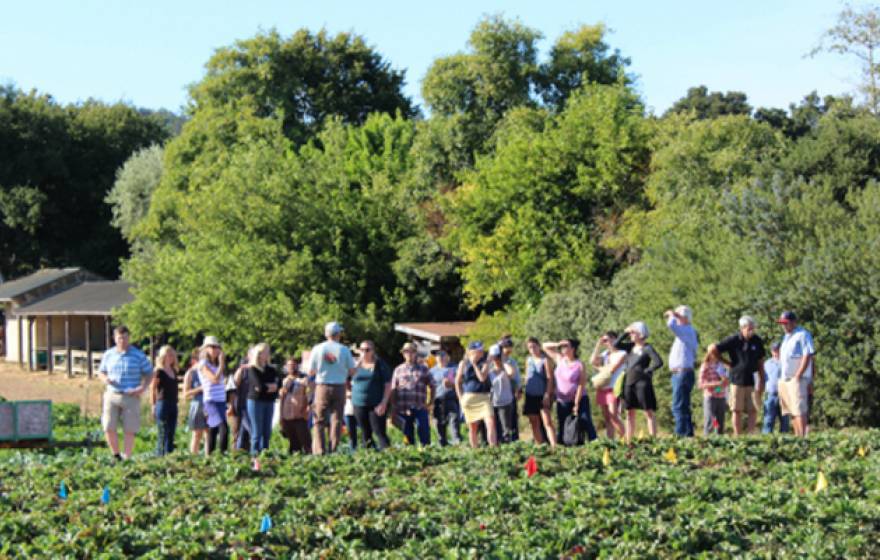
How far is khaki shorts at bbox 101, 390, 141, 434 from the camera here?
14.1 meters

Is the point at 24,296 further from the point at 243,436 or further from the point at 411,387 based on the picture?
the point at 411,387

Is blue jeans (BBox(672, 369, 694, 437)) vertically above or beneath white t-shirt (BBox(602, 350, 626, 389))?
beneath

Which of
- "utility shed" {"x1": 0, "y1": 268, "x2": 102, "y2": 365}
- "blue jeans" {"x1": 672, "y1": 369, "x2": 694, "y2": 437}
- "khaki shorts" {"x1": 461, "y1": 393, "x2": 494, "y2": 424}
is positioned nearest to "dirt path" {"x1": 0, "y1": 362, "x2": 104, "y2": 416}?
"utility shed" {"x1": 0, "y1": 268, "x2": 102, "y2": 365}

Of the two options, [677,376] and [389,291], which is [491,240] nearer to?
[389,291]

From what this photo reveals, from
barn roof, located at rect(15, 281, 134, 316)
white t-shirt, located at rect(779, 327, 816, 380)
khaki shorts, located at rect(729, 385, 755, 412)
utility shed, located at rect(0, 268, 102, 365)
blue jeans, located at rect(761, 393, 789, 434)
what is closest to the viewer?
white t-shirt, located at rect(779, 327, 816, 380)

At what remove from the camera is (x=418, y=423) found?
16422 mm

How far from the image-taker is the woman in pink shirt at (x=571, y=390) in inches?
585

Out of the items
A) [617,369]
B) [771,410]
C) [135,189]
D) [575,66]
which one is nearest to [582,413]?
[617,369]

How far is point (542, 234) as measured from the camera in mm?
29797

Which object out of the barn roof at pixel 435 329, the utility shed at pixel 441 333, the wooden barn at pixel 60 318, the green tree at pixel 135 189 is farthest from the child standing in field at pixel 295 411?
the green tree at pixel 135 189

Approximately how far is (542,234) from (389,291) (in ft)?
22.2

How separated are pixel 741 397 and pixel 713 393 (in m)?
0.69

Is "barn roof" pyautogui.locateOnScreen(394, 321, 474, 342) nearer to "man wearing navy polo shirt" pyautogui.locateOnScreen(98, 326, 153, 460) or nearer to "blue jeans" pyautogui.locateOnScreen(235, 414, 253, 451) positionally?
"blue jeans" pyautogui.locateOnScreen(235, 414, 253, 451)

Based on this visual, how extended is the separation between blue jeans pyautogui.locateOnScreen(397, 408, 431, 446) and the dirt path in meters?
18.8
